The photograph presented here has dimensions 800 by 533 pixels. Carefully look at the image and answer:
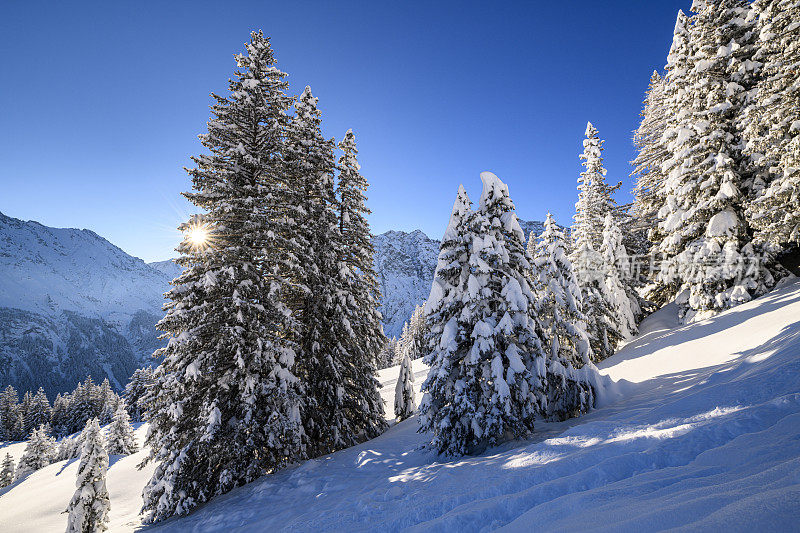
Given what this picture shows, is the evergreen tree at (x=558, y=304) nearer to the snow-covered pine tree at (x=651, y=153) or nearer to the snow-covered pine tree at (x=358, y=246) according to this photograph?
the snow-covered pine tree at (x=358, y=246)

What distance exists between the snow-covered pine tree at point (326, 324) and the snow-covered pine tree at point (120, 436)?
41599 millimetres

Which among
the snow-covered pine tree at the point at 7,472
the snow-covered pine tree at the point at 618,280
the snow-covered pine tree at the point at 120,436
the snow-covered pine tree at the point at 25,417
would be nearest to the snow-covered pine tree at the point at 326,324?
the snow-covered pine tree at the point at 618,280

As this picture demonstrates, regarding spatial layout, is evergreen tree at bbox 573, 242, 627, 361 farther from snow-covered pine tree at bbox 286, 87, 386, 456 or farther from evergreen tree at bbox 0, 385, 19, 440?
evergreen tree at bbox 0, 385, 19, 440

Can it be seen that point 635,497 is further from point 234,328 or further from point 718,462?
point 234,328

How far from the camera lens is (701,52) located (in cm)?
1744

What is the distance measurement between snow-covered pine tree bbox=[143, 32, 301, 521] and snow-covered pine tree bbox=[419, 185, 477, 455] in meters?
4.73

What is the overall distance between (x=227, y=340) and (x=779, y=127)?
21016mm

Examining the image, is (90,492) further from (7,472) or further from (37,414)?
(37,414)

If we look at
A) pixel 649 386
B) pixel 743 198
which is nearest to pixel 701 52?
pixel 743 198

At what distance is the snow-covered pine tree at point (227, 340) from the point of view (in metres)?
9.74

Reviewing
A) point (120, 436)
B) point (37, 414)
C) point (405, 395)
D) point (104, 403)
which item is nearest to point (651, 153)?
point (405, 395)

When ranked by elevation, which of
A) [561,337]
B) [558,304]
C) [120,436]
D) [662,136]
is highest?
[662,136]

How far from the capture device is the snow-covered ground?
276cm

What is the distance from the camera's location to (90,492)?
13.8m
